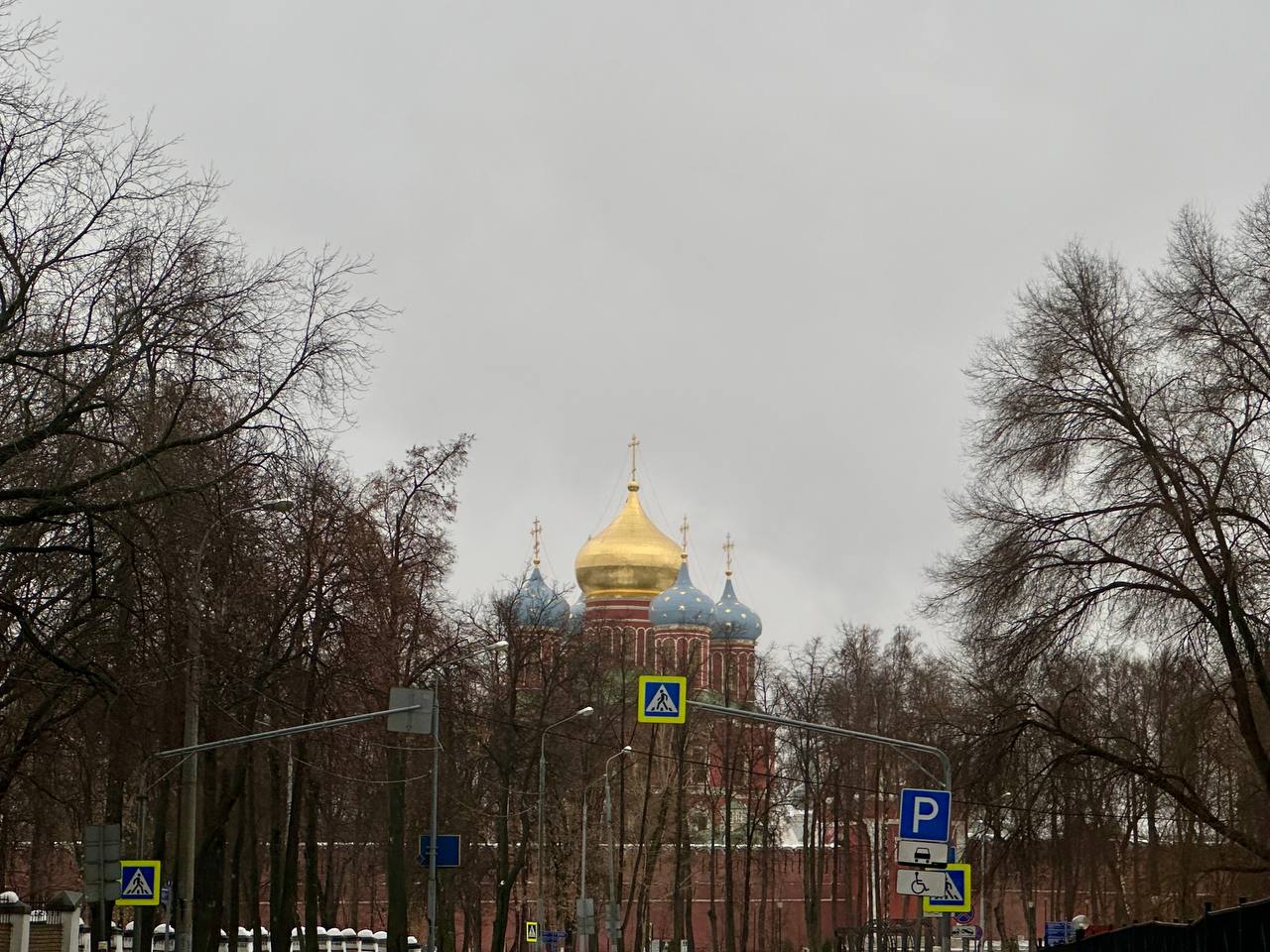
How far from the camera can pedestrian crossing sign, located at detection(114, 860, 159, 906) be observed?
25.8 meters

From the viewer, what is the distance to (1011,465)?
1137 inches

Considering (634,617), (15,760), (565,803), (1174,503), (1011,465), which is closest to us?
(15,760)

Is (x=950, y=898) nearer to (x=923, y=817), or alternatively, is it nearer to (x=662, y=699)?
(x=923, y=817)

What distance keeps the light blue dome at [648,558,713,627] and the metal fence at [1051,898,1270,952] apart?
7584 centimetres

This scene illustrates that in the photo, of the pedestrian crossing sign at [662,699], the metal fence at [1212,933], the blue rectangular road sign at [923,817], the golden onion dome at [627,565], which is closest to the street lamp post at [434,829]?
the pedestrian crossing sign at [662,699]

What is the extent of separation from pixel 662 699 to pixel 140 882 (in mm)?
9462

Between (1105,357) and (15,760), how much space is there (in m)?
16.9

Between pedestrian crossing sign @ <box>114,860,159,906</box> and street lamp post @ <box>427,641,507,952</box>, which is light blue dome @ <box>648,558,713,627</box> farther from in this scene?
pedestrian crossing sign @ <box>114,860,159,906</box>

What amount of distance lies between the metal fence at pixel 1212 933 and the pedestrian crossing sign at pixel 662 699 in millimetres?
10983

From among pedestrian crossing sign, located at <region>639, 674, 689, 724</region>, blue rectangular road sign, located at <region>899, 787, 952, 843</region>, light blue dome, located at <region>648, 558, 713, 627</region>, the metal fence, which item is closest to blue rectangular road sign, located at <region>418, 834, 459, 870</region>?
pedestrian crossing sign, located at <region>639, 674, 689, 724</region>

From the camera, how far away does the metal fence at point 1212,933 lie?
13461 mm

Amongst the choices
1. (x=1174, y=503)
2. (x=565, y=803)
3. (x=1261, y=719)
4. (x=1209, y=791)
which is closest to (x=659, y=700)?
(x=1174, y=503)

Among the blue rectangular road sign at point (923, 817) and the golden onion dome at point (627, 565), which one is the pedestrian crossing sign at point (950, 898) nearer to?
the blue rectangular road sign at point (923, 817)

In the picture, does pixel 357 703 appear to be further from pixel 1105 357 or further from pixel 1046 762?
pixel 1105 357
